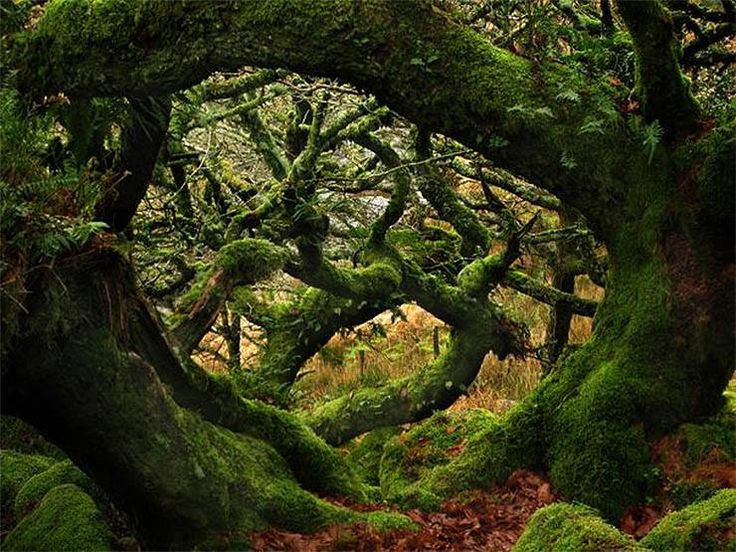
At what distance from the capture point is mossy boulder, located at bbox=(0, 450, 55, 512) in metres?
6.58

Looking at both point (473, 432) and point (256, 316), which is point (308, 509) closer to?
point (473, 432)

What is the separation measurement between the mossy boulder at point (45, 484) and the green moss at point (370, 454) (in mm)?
3483

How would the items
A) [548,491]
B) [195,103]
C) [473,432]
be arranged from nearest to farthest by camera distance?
[548,491] → [195,103] → [473,432]

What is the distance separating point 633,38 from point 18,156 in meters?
3.48

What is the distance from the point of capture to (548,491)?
5.71 m

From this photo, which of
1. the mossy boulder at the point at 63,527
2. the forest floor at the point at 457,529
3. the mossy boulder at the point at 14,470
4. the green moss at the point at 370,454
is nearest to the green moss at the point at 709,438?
the forest floor at the point at 457,529

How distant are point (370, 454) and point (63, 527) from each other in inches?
174

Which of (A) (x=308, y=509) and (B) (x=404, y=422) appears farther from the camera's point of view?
(B) (x=404, y=422)

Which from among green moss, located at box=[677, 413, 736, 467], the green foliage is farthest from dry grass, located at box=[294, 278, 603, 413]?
the green foliage

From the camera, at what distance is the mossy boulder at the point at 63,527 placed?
16.1 feet

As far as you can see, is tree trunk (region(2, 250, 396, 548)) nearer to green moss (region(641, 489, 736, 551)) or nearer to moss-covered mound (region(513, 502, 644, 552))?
moss-covered mound (region(513, 502, 644, 552))

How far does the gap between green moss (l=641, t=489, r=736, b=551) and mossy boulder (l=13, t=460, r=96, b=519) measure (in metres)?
3.74

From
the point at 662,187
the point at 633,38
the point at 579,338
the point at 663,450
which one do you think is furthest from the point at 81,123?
the point at 579,338

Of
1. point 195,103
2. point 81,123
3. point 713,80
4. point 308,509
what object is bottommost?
point 308,509
